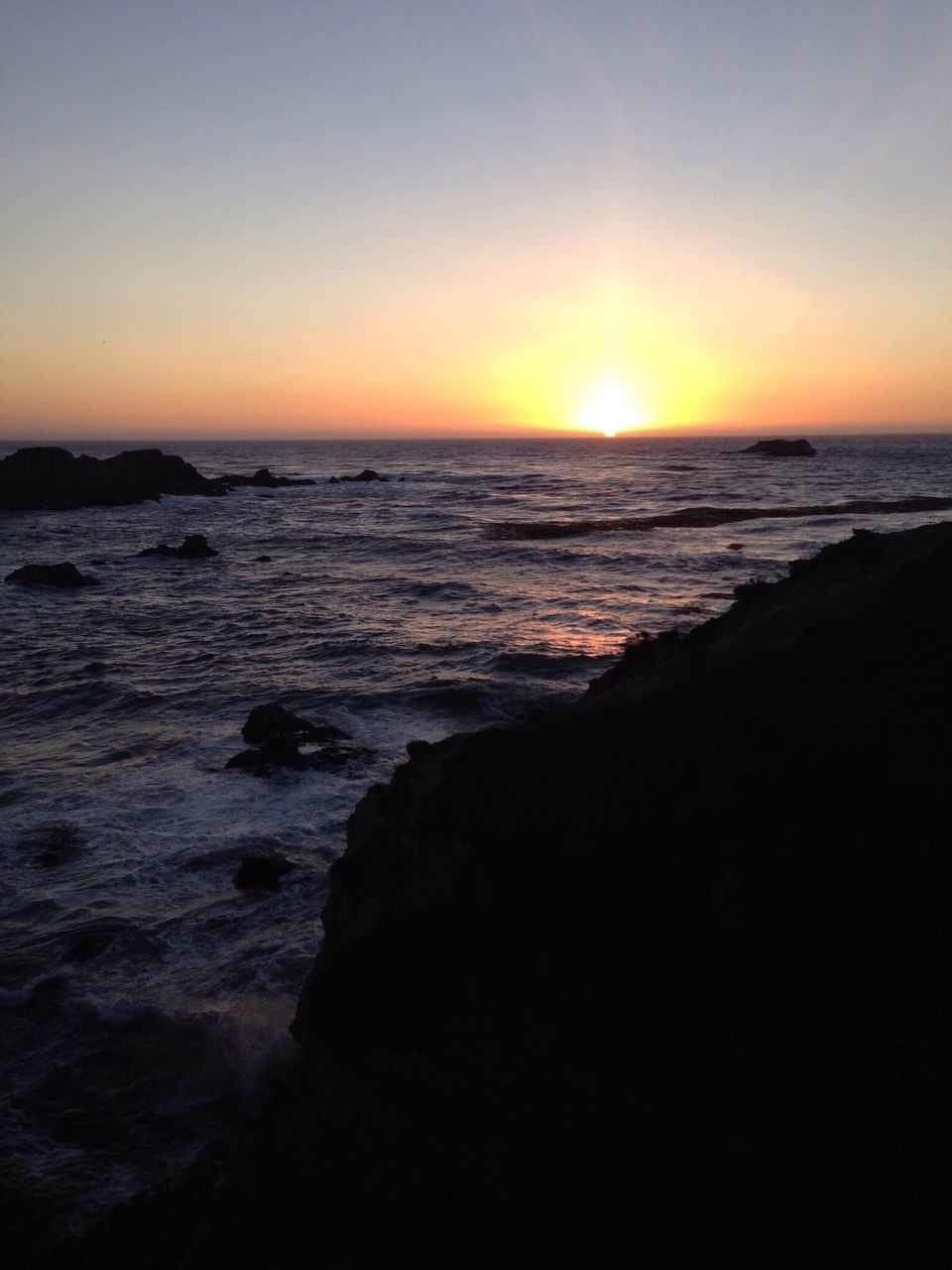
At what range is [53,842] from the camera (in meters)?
11.0

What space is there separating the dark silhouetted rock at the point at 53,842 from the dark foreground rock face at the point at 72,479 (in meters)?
65.4

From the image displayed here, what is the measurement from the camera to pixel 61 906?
9.45m

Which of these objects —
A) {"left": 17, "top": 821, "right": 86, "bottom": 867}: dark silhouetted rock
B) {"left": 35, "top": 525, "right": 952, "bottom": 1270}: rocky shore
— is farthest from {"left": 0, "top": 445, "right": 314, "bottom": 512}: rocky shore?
{"left": 35, "top": 525, "right": 952, "bottom": 1270}: rocky shore

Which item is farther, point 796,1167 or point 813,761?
point 813,761

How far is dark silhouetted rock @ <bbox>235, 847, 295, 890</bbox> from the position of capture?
9906 mm

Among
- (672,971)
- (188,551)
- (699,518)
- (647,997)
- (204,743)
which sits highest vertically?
(699,518)

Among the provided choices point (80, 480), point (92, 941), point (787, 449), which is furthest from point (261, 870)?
point (787, 449)

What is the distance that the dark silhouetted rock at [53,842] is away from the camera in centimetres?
1058

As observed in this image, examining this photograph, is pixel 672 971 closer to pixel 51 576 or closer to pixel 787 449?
pixel 51 576

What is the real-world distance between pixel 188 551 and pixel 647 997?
1563 inches

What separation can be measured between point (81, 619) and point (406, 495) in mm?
54271

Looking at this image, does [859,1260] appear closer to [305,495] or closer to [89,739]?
[89,739]

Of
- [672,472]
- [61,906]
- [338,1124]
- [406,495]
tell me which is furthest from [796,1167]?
[672,472]

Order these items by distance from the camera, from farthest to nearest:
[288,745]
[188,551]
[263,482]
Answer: [263,482]
[188,551]
[288,745]
